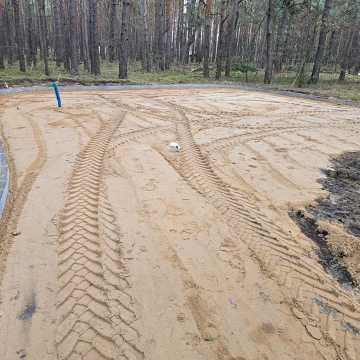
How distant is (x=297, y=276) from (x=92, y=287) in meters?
1.79

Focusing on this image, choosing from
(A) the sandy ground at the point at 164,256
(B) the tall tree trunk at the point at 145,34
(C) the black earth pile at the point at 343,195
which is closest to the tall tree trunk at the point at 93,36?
(B) the tall tree trunk at the point at 145,34

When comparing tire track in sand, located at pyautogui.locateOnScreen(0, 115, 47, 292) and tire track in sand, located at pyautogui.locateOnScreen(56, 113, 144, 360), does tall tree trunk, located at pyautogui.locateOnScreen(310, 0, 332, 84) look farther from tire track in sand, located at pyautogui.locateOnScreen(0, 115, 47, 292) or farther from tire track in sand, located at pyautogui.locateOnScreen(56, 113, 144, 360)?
tire track in sand, located at pyautogui.locateOnScreen(56, 113, 144, 360)

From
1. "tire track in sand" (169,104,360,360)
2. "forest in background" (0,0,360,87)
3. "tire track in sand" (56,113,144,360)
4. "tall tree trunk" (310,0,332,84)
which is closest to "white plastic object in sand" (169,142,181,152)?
"tire track in sand" (169,104,360,360)

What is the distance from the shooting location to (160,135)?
6723 millimetres

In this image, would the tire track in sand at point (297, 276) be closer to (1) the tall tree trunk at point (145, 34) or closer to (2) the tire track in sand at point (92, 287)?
(2) the tire track in sand at point (92, 287)

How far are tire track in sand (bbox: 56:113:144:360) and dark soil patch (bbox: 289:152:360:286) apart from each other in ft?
6.35

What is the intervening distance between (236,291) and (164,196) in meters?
1.79

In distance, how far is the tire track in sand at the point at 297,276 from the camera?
229 centimetres

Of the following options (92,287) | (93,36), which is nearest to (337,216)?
(92,287)

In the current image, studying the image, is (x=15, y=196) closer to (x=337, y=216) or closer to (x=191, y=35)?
(x=337, y=216)

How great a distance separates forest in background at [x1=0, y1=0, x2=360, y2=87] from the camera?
1744 centimetres

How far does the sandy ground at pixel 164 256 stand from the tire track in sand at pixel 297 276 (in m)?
0.01

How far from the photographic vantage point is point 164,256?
9.80 ft

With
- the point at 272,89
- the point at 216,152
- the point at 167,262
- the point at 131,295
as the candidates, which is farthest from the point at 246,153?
the point at 272,89
